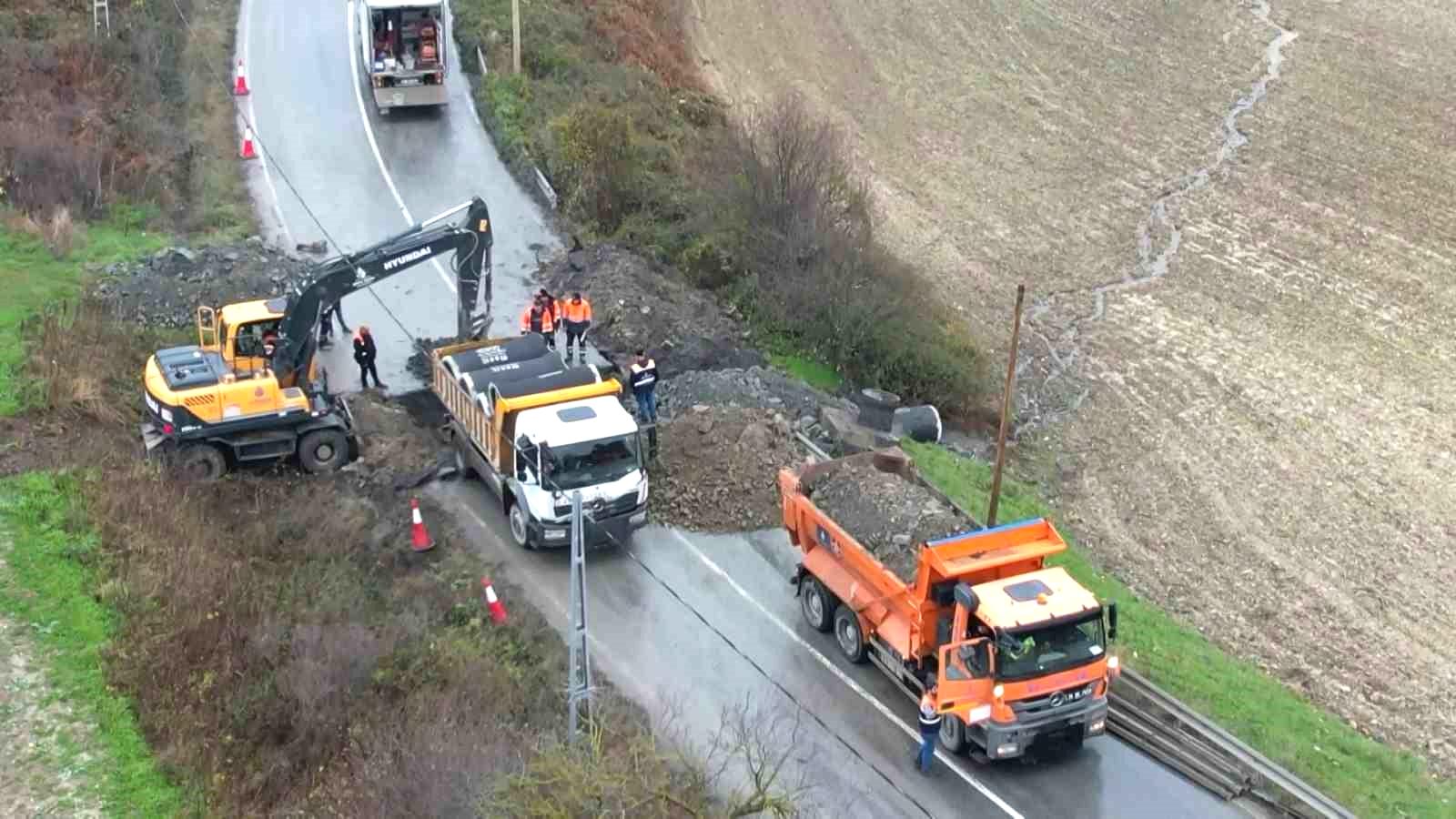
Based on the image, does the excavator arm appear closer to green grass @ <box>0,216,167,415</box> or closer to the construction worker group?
the construction worker group

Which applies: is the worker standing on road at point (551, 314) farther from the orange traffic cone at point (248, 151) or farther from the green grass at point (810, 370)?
the orange traffic cone at point (248, 151)

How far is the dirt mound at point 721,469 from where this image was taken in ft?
74.3

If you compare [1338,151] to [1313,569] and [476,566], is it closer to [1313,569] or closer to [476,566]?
[1313,569]

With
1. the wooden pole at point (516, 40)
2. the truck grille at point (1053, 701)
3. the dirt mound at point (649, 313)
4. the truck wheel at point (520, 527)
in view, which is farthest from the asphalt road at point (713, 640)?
the wooden pole at point (516, 40)

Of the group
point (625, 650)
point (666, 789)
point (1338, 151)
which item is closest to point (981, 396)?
point (625, 650)

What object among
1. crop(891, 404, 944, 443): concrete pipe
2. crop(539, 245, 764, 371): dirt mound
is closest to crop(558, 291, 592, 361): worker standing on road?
crop(539, 245, 764, 371): dirt mound

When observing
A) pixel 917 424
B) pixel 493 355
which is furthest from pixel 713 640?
pixel 917 424

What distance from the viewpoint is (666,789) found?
1403 centimetres

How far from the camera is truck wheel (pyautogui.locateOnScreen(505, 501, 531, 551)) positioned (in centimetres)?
2120

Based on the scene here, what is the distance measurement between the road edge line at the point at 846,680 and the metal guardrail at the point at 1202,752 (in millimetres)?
2196

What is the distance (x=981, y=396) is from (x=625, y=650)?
11361 mm

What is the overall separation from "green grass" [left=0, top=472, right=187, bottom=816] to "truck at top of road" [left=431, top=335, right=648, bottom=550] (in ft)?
18.7

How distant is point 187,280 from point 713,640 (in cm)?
1403

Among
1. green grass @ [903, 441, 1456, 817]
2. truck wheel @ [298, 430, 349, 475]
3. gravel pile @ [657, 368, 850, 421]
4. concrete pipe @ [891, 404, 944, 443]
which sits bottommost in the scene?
green grass @ [903, 441, 1456, 817]
